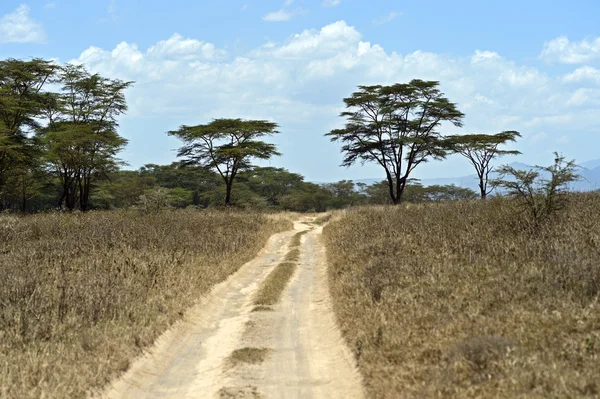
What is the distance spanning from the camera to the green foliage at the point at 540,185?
14398 mm

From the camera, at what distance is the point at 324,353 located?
29.4 feet

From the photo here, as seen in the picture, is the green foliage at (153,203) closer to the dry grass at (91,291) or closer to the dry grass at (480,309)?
the dry grass at (91,291)

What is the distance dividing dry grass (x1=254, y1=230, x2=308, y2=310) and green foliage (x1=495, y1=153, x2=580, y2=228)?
7587 mm

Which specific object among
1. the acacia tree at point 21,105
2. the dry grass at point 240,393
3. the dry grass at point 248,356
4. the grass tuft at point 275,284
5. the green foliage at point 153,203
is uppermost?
the acacia tree at point 21,105

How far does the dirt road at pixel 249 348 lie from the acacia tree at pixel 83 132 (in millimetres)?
27831

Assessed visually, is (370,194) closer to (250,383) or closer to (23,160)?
(23,160)

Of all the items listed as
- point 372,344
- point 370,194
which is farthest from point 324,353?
point 370,194

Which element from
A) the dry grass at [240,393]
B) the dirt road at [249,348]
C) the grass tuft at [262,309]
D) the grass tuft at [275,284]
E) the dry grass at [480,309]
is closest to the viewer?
the dry grass at [480,309]

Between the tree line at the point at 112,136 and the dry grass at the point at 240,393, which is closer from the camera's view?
the dry grass at the point at 240,393

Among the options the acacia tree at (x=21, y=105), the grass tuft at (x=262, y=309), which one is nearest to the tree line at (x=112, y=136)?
the acacia tree at (x=21, y=105)

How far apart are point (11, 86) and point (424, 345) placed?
43021 millimetres

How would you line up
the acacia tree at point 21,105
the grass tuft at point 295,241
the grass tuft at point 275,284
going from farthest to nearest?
1. the acacia tree at point 21,105
2. the grass tuft at point 295,241
3. the grass tuft at point 275,284

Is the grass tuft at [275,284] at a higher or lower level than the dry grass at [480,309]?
lower

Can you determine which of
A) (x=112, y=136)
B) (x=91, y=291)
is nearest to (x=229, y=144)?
(x=112, y=136)
